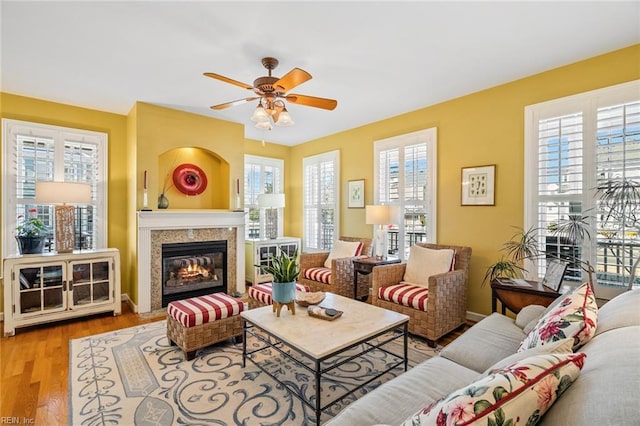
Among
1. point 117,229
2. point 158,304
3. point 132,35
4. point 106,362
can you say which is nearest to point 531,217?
point 132,35

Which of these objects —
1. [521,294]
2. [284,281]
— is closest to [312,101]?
[284,281]

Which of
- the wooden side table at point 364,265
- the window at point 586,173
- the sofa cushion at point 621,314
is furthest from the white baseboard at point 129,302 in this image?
the window at point 586,173

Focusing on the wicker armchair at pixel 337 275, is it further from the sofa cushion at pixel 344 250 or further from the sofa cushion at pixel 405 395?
the sofa cushion at pixel 405 395

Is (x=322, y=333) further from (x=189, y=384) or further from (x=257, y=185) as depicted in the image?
(x=257, y=185)

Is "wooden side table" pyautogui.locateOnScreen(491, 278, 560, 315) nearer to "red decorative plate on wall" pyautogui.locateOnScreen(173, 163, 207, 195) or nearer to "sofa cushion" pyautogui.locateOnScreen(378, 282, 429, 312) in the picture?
"sofa cushion" pyautogui.locateOnScreen(378, 282, 429, 312)

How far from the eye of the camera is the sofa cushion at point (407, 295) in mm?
2967

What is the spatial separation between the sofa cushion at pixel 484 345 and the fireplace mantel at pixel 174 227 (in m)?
3.52

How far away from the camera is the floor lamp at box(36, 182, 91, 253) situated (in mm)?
3340

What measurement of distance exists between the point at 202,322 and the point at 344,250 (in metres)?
2.34

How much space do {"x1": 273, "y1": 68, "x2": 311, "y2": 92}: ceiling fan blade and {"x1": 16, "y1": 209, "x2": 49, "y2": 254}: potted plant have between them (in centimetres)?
332

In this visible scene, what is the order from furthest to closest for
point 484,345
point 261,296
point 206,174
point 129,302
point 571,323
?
point 206,174 → point 129,302 → point 261,296 → point 484,345 → point 571,323

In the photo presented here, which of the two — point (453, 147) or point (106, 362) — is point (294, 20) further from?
point (106, 362)

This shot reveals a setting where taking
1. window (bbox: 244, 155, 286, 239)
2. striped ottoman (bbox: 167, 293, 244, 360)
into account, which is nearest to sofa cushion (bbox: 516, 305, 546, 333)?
striped ottoman (bbox: 167, 293, 244, 360)

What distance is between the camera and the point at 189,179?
179 inches
